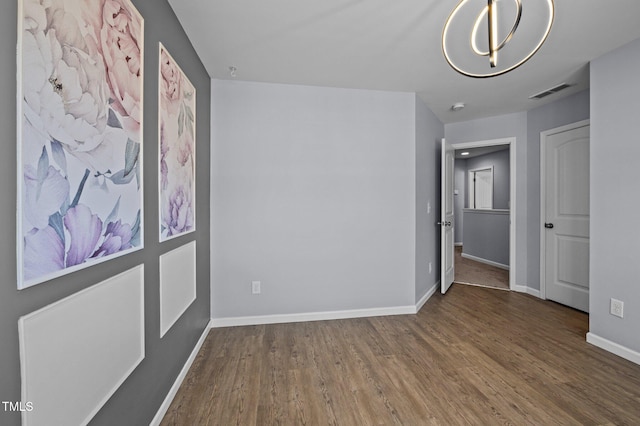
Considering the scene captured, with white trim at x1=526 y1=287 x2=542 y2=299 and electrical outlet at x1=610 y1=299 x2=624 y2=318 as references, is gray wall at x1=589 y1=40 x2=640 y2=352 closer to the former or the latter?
electrical outlet at x1=610 y1=299 x2=624 y2=318

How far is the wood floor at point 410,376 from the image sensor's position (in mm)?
1603

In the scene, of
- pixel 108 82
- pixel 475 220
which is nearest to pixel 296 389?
pixel 108 82

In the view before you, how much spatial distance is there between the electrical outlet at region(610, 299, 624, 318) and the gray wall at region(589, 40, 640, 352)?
26 mm

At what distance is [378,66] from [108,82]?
82.8 inches

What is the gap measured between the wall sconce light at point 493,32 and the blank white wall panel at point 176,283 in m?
1.97

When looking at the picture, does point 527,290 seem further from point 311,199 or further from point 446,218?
point 311,199

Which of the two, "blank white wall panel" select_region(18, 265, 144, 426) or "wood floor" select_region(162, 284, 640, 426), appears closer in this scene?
"blank white wall panel" select_region(18, 265, 144, 426)

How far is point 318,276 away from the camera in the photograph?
2922 millimetres

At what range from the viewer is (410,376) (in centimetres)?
196

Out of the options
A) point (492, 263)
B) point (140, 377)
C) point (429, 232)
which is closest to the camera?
point (140, 377)

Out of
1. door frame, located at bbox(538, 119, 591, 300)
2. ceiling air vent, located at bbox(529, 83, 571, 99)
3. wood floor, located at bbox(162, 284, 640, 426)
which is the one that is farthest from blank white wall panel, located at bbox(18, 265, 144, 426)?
door frame, located at bbox(538, 119, 591, 300)

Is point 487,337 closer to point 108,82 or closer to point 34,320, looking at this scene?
point 34,320

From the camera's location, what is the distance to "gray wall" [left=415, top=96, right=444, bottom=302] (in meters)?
3.19

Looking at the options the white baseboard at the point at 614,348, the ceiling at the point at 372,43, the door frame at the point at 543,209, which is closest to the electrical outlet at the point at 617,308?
the white baseboard at the point at 614,348
